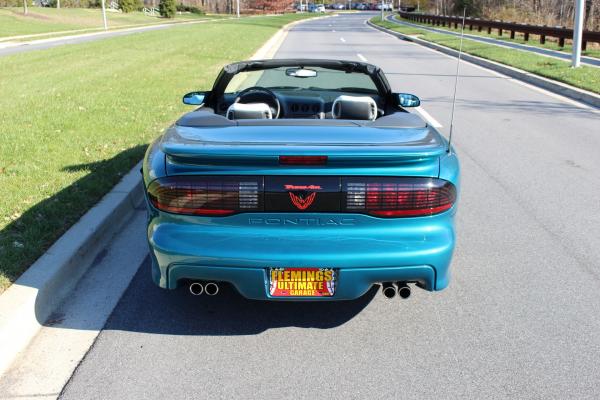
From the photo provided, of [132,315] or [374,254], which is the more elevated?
[374,254]

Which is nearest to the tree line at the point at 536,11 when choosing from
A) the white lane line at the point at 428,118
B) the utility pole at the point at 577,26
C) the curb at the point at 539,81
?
the curb at the point at 539,81

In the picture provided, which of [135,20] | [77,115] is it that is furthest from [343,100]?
[135,20]

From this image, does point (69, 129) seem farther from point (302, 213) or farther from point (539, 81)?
point (539, 81)

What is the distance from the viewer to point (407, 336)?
3775 millimetres

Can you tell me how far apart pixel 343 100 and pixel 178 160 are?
1.55m

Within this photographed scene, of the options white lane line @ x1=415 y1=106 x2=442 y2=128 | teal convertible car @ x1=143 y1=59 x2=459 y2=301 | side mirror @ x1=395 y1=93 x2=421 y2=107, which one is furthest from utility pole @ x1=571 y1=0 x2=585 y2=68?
teal convertible car @ x1=143 y1=59 x2=459 y2=301

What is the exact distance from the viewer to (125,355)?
3.54 metres

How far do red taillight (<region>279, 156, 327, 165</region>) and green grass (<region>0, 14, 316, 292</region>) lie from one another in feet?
6.23

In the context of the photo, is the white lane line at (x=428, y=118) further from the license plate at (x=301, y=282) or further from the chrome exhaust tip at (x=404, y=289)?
the license plate at (x=301, y=282)

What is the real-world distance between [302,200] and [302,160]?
20 cm

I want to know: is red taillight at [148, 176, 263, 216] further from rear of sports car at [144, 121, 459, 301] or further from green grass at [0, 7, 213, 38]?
green grass at [0, 7, 213, 38]

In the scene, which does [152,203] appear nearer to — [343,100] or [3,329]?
[3,329]

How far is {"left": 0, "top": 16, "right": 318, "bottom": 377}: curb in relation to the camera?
3.60 meters

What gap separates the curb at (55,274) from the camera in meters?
3.60
